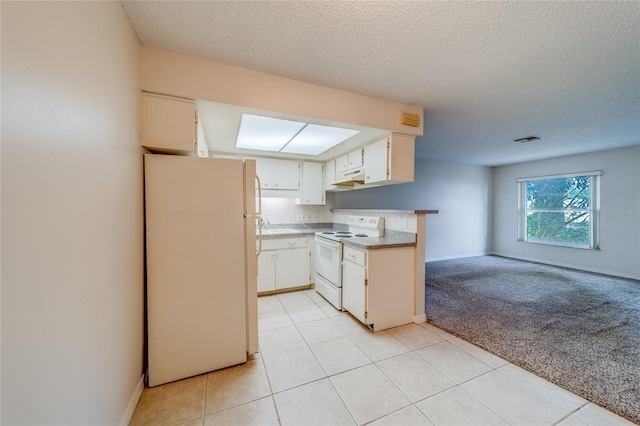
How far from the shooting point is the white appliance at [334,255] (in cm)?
291

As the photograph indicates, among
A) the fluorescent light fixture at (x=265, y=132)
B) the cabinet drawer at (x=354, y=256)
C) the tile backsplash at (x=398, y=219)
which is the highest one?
the fluorescent light fixture at (x=265, y=132)

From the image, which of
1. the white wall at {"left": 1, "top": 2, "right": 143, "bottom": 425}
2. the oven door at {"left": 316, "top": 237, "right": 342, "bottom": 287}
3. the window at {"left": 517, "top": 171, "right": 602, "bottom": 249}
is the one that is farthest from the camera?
the window at {"left": 517, "top": 171, "right": 602, "bottom": 249}

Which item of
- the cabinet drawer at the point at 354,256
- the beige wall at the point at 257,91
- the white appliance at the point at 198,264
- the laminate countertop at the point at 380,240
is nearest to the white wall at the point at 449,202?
the laminate countertop at the point at 380,240

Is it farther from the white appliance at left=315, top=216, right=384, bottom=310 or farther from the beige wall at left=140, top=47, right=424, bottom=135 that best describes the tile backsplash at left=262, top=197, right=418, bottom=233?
the beige wall at left=140, top=47, right=424, bottom=135

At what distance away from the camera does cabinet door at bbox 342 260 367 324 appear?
247cm

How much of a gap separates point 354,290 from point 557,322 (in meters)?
2.26

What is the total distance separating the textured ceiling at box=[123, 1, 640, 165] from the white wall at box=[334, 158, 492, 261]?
9.09 feet

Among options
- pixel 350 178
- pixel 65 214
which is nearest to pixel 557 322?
pixel 350 178

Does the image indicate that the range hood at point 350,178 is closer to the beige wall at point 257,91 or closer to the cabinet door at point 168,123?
Result: the beige wall at point 257,91

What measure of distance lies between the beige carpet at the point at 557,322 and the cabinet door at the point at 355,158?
2076 mm

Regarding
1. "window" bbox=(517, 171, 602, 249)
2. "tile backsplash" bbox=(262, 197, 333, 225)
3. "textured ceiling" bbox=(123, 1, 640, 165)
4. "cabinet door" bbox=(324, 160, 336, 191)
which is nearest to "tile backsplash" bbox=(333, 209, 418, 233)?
"cabinet door" bbox=(324, 160, 336, 191)

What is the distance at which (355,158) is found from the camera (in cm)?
333

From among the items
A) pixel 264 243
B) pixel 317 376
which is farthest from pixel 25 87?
pixel 264 243

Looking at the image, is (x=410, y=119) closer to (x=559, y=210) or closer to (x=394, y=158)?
(x=394, y=158)
